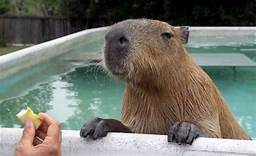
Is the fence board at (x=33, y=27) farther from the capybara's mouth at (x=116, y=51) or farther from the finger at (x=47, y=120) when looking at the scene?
the finger at (x=47, y=120)

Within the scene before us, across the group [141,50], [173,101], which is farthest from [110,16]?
[141,50]

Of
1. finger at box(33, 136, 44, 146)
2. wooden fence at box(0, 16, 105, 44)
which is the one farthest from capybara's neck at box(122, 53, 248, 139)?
wooden fence at box(0, 16, 105, 44)

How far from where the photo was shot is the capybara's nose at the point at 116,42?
281cm

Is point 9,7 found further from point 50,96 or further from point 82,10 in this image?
point 50,96

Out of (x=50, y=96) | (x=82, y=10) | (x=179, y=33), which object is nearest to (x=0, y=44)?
(x=82, y=10)

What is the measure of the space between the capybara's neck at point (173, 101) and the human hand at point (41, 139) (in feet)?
3.29

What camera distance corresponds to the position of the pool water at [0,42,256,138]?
23.3 feet

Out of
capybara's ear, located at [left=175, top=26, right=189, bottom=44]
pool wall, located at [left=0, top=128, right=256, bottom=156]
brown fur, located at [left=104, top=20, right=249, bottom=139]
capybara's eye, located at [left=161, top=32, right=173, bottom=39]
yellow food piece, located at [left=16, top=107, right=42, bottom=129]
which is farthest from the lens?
capybara's ear, located at [left=175, top=26, right=189, bottom=44]

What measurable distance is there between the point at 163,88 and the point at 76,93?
18.1 feet

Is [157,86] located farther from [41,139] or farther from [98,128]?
[41,139]

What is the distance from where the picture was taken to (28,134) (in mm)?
1957

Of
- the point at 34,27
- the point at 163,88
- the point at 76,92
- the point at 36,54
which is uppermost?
the point at 163,88

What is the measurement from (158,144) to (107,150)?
0.86 ft

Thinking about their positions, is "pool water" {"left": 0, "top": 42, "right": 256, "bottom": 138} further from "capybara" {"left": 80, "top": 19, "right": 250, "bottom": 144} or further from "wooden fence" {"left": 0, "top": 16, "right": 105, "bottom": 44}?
"wooden fence" {"left": 0, "top": 16, "right": 105, "bottom": 44}
